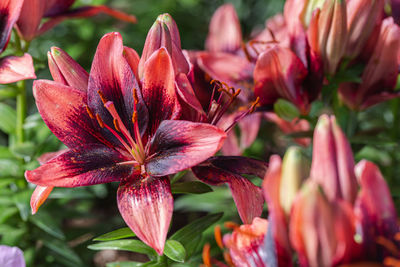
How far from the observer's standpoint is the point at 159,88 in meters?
0.73

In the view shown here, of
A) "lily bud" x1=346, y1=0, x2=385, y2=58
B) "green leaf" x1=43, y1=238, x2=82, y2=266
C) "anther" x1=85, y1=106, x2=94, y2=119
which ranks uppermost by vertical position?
"lily bud" x1=346, y1=0, x2=385, y2=58

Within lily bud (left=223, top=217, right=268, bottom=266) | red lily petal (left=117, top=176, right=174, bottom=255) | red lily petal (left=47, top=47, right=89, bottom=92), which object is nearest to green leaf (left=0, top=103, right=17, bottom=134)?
red lily petal (left=47, top=47, right=89, bottom=92)

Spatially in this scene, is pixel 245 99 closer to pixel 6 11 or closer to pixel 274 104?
pixel 274 104

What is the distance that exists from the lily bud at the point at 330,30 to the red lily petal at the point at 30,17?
1.77 ft

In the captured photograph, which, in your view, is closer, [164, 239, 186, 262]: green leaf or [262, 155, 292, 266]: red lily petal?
[262, 155, 292, 266]: red lily petal

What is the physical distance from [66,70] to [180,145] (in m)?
0.22

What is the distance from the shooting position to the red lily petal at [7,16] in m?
0.85

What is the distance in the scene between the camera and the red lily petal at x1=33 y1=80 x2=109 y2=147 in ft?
2.31

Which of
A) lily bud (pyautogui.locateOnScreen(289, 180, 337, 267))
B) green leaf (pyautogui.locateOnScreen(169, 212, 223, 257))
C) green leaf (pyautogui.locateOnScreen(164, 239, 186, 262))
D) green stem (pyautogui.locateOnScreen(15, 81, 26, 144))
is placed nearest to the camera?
lily bud (pyautogui.locateOnScreen(289, 180, 337, 267))

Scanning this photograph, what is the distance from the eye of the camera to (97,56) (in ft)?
2.40

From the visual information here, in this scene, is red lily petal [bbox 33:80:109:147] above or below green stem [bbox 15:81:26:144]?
above

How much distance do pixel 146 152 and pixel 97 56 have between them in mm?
173

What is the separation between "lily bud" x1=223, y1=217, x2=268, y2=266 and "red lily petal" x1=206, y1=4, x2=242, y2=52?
2.36ft

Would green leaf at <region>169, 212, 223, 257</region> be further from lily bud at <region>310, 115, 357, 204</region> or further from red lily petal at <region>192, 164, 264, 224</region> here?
lily bud at <region>310, 115, 357, 204</region>
